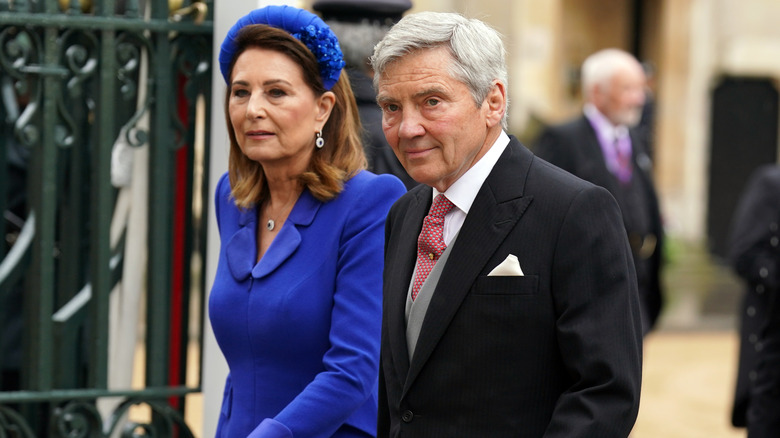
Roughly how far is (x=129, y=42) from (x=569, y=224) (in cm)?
204

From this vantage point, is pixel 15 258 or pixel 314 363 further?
pixel 15 258

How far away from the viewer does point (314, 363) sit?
3.35 meters

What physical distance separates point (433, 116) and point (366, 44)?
2164 mm

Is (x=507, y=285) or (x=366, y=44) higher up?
(x=366, y=44)

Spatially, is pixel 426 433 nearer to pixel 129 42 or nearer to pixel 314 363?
pixel 314 363

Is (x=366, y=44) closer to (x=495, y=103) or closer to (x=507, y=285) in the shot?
(x=495, y=103)

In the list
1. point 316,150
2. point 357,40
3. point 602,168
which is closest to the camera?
point 316,150

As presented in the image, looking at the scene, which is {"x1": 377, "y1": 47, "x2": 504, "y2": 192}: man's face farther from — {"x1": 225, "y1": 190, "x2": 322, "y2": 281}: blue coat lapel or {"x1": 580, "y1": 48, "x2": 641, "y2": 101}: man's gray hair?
{"x1": 580, "y1": 48, "x2": 641, "y2": 101}: man's gray hair

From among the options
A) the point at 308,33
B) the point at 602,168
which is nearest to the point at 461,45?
the point at 308,33

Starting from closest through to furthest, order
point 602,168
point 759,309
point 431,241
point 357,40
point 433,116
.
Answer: point 433,116 → point 431,241 → point 357,40 → point 759,309 → point 602,168

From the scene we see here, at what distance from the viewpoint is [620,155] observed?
296 inches

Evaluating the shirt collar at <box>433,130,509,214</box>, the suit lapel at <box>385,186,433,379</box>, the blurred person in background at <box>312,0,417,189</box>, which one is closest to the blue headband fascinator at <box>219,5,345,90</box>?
the suit lapel at <box>385,186,433,379</box>

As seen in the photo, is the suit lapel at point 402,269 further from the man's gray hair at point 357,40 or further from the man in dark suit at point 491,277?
the man's gray hair at point 357,40

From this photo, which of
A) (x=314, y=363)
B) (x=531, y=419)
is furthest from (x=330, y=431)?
(x=531, y=419)
